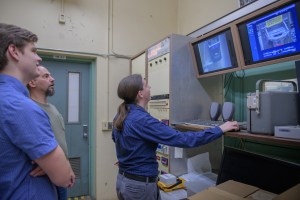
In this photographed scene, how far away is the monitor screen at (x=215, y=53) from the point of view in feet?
5.33

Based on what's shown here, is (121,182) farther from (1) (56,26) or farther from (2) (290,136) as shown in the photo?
(1) (56,26)

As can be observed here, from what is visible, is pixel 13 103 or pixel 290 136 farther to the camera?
pixel 290 136

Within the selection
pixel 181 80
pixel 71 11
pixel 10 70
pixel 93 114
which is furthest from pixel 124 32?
pixel 10 70

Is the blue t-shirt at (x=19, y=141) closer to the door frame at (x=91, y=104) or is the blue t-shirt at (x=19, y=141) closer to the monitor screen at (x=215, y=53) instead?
the monitor screen at (x=215, y=53)

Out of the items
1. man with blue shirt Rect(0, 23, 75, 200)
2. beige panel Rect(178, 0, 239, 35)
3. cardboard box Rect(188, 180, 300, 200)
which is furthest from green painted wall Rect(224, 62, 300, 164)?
man with blue shirt Rect(0, 23, 75, 200)

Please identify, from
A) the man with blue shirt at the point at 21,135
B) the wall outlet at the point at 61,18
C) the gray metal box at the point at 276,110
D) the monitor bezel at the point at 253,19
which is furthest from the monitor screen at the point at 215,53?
the wall outlet at the point at 61,18

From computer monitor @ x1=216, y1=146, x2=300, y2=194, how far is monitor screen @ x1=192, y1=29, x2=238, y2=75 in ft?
2.05

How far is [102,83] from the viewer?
2838 mm

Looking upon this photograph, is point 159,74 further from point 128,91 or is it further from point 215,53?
point 128,91

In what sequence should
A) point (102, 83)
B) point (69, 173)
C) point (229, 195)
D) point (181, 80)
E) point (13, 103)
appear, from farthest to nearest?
point (102, 83) → point (181, 80) → point (229, 195) → point (69, 173) → point (13, 103)

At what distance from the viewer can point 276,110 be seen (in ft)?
3.73

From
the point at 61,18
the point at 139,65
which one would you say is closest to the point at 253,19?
the point at 139,65

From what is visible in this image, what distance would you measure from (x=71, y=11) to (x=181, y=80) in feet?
5.30

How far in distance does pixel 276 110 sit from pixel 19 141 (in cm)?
112
